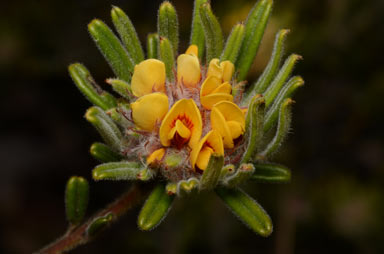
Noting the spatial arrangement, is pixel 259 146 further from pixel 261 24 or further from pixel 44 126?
pixel 44 126

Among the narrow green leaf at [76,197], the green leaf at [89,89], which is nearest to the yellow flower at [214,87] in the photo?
the green leaf at [89,89]

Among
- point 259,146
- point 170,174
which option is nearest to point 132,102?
point 170,174

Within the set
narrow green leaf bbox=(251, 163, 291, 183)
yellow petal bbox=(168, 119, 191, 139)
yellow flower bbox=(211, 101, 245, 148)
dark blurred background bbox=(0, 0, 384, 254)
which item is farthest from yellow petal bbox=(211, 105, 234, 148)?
dark blurred background bbox=(0, 0, 384, 254)

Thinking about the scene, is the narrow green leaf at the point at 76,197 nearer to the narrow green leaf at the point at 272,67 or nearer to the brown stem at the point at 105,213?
the brown stem at the point at 105,213

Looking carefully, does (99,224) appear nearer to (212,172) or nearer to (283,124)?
(212,172)

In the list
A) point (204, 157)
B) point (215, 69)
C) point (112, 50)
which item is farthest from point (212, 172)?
point (112, 50)

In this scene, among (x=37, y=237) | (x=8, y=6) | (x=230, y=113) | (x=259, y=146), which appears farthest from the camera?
(x=37, y=237)

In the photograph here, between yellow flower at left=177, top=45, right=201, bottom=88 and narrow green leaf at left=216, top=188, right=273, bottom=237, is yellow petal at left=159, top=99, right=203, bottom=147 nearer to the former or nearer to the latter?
yellow flower at left=177, top=45, right=201, bottom=88
